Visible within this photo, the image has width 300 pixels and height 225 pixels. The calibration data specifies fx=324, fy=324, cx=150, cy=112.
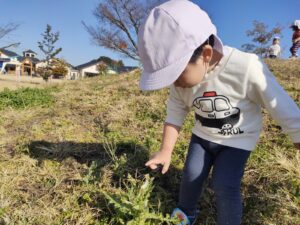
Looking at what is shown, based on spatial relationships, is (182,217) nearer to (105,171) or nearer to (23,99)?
(105,171)

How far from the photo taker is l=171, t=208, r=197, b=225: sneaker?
6.03 ft

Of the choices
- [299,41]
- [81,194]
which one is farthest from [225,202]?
[299,41]

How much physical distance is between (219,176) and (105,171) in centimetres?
84

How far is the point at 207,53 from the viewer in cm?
160

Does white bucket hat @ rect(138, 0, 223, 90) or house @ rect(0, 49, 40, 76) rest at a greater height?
house @ rect(0, 49, 40, 76)

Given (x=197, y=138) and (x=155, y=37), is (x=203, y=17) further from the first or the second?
(x=197, y=138)

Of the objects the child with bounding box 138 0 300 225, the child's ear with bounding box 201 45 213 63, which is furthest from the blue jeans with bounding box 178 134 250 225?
the child's ear with bounding box 201 45 213 63

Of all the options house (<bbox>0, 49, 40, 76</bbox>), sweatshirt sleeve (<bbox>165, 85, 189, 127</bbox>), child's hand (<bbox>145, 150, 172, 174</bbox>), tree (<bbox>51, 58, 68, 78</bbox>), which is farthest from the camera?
house (<bbox>0, 49, 40, 76</bbox>)

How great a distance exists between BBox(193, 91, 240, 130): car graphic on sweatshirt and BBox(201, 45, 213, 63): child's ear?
21cm

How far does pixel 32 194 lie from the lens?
2.11 m

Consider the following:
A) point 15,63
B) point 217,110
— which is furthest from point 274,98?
point 15,63

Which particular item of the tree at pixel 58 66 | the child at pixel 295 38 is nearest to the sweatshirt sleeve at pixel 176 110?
the child at pixel 295 38

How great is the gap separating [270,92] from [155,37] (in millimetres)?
642

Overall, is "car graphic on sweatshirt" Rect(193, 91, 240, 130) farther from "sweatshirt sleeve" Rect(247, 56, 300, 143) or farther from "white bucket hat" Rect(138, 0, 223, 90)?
"white bucket hat" Rect(138, 0, 223, 90)
